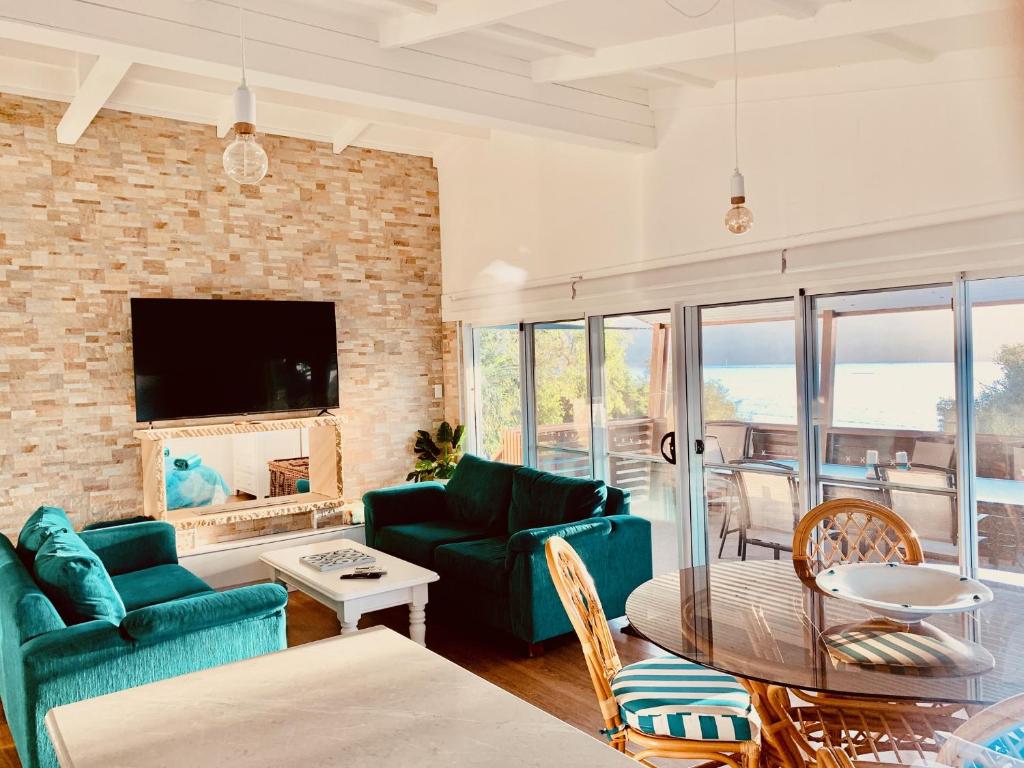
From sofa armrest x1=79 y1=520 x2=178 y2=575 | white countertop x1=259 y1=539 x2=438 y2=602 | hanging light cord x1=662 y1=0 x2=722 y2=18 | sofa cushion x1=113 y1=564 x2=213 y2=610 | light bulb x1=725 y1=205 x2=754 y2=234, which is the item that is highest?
hanging light cord x1=662 y1=0 x2=722 y2=18

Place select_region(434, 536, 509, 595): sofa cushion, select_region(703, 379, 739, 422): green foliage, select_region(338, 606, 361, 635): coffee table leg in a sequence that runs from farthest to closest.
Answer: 1. select_region(703, 379, 739, 422): green foliage
2. select_region(434, 536, 509, 595): sofa cushion
3. select_region(338, 606, 361, 635): coffee table leg

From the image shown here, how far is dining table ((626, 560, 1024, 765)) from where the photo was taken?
72.0 inches

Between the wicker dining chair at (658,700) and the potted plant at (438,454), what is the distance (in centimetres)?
420

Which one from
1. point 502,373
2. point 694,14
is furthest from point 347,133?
point 694,14

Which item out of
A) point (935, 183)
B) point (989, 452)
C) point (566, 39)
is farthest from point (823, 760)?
point (566, 39)

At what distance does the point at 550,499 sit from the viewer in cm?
481

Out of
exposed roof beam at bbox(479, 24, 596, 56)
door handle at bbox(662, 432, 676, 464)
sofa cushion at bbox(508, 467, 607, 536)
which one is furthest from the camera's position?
door handle at bbox(662, 432, 676, 464)

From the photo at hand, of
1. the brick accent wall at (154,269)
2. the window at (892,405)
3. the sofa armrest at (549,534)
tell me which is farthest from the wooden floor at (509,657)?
the brick accent wall at (154,269)

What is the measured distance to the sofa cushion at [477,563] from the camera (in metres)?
4.30

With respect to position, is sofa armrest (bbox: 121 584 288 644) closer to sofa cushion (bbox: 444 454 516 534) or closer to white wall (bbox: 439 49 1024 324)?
sofa cushion (bbox: 444 454 516 534)

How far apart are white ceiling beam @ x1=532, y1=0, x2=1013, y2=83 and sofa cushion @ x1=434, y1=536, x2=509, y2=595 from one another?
8.51 ft

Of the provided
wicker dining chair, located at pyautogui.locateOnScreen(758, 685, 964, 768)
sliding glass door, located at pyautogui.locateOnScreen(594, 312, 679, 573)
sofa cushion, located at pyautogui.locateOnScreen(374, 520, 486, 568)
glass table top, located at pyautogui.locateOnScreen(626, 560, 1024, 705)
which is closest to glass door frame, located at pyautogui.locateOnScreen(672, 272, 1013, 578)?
sliding glass door, located at pyautogui.locateOnScreen(594, 312, 679, 573)

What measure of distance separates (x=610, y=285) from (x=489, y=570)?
2.18 metres

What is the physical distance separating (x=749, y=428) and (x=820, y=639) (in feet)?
9.34
